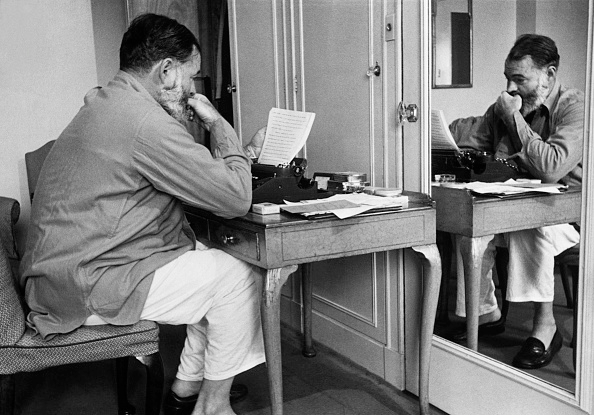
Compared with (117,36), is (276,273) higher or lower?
lower

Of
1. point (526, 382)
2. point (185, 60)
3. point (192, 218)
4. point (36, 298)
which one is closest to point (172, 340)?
point (192, 218)

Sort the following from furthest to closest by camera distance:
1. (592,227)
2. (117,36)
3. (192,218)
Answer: (117,36) → (192,218) → (592,227)

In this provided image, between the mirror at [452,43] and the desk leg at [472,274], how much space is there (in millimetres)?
597

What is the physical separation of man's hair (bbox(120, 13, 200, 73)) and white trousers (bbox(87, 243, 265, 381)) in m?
0.72

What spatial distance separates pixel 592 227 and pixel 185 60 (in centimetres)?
152

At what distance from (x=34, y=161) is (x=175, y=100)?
2.00 m

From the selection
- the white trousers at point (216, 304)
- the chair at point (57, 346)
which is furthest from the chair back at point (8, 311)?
the white trousers at point (216, 304)

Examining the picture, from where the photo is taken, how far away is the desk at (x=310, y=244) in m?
2.13

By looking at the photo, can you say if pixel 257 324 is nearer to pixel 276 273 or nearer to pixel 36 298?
pixel 276 273

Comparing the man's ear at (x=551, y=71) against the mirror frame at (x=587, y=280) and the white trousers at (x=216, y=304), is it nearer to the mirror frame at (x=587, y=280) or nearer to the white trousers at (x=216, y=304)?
the mirror frame at (x=587, y=280)

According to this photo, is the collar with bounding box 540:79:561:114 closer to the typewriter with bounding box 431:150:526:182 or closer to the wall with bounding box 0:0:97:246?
the typewriter with bounding box 431:150:526:182

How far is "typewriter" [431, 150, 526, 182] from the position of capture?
233 cm

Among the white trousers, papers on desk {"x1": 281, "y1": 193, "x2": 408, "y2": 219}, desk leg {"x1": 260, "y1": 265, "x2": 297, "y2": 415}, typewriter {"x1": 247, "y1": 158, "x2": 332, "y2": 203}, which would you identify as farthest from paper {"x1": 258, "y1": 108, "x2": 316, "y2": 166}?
desk leg {"x1": 260, "y1": 265, "x2": 297, "y2": 415}

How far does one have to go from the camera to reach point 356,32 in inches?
115
